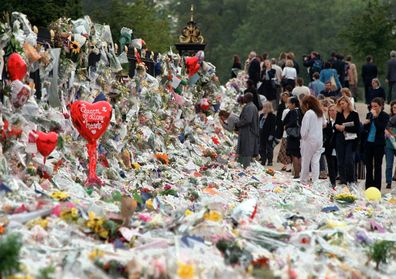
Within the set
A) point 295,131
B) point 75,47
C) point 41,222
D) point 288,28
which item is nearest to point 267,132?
point 295,131

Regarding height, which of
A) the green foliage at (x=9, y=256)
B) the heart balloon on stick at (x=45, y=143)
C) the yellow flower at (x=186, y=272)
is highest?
the heart balloon on stick at (x=45, y=143)

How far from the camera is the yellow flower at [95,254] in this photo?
9203 millimetres

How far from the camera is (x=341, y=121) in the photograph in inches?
737

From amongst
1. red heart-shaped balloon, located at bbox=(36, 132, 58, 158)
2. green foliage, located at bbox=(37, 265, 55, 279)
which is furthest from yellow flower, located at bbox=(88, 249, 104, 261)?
red heart-shaped balloon, located at bbox=(36, 132, 58, 158)

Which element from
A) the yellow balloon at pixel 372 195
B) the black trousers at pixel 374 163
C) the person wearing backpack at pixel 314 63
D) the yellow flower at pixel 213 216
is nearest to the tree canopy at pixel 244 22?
the person wearing backpack at pixel 314 63

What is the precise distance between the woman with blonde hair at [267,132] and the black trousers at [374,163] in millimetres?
4468

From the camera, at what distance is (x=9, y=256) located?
28.1 feet

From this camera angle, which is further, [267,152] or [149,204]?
[267,152]

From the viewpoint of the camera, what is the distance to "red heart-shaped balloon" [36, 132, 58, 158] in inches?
528

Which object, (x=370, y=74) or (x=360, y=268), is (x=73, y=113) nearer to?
(x=360, y=268)

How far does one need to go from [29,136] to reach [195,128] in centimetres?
1189

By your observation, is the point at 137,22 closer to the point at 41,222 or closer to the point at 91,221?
the point at 91,221

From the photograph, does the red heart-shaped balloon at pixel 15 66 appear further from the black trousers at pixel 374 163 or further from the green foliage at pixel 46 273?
the black trousers at pixel 374 163

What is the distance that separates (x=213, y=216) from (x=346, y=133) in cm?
831
